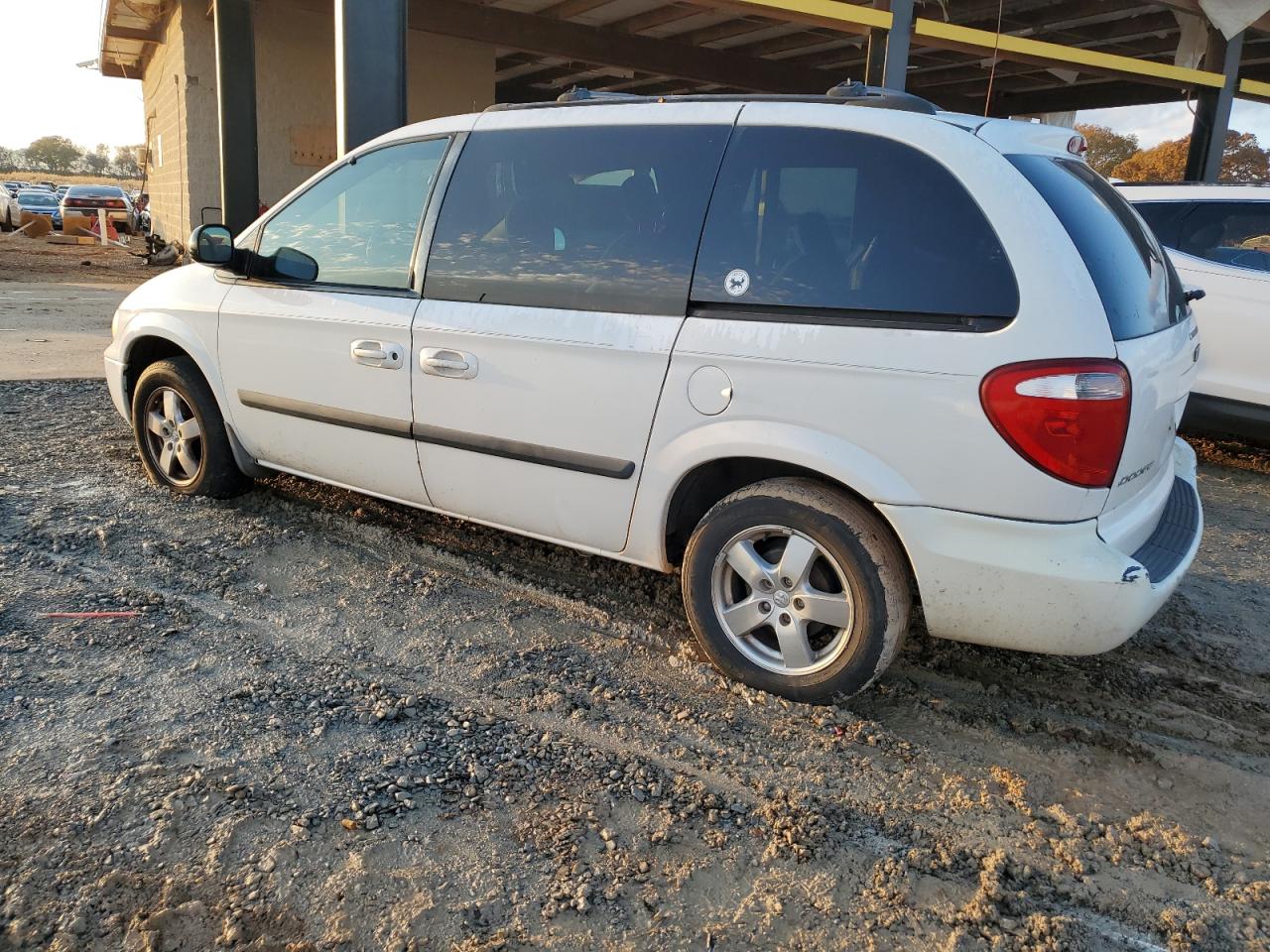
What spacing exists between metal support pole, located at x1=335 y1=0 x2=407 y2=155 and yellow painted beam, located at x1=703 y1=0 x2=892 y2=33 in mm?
3580

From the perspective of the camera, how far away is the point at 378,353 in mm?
3785

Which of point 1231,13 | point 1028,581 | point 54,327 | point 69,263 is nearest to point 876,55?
point 1231,13

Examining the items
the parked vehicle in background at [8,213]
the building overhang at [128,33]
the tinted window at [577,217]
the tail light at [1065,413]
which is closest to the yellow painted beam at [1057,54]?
the tinted window at [577,217]

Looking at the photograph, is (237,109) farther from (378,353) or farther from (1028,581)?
(1028,581)

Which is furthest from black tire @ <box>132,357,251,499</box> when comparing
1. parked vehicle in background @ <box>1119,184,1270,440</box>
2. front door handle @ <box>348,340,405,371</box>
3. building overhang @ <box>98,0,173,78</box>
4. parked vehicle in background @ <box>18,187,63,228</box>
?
parked vehicle in background @ <box>18,187,63,228</box>

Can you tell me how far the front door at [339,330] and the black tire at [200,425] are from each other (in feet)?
0.63

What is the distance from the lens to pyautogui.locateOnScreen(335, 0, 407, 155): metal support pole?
255 inches

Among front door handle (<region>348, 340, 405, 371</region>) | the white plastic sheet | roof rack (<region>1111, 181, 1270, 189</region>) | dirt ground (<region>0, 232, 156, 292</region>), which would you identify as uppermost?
the white plastic sheet

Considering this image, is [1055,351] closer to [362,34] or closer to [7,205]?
[362,34]

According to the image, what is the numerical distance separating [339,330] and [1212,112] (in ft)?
39.3

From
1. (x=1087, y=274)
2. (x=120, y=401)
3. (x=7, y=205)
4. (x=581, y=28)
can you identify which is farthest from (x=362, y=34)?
(x=7, y=205)

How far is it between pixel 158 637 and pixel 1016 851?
2.81 m

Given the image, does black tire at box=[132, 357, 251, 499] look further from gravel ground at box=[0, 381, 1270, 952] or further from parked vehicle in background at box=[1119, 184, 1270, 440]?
parked vehicle in background at box=[1119, 184, 1270, 440]

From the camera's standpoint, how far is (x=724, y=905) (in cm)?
222
